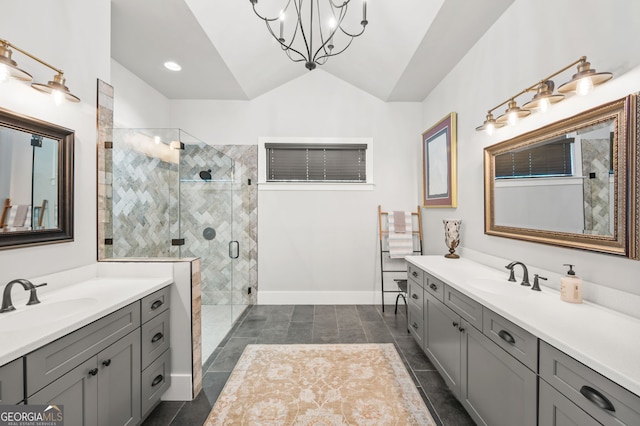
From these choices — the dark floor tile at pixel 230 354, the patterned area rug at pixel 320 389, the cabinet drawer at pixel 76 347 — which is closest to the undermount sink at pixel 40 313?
the cabinet drawer at pixel 76 347

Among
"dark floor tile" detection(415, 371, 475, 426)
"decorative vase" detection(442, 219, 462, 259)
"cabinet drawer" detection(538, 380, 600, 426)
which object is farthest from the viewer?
"decorative vase" detection(442, 219, 462, 259)

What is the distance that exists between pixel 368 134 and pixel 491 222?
6.51 ft

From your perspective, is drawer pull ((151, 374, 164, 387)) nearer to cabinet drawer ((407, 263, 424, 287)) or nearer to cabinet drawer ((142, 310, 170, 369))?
cabinet drawer ((142, 310, 170, 369))

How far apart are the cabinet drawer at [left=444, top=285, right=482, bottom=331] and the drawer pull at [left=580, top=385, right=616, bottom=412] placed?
22.9 inches

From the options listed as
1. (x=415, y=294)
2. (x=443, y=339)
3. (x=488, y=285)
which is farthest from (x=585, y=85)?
(x=415, y=294)

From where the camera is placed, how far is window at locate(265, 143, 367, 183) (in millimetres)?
3516

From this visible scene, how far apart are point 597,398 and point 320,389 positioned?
5.08ft

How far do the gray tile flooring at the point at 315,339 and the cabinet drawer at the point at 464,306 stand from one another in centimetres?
66

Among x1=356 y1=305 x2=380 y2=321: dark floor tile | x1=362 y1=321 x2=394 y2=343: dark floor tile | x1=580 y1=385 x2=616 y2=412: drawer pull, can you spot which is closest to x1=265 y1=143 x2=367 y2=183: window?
x1=356 y1=305 x2=380 y2=321: dark floor tile

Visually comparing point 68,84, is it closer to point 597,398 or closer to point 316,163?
point 316,163

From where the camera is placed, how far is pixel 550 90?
57.2 inches

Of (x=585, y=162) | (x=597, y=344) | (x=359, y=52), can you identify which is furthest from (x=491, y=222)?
(x=359, y=52)

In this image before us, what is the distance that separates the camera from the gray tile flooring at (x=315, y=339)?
168cm

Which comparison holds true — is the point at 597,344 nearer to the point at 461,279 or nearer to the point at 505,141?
the point at 461,279
